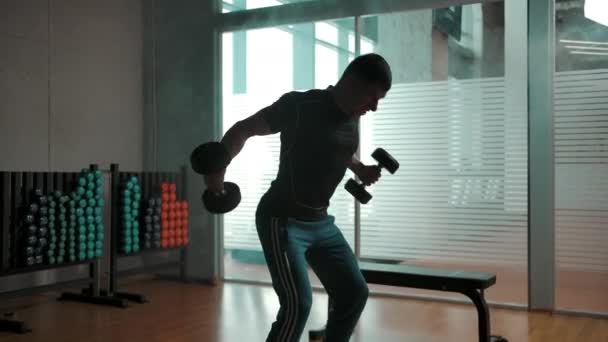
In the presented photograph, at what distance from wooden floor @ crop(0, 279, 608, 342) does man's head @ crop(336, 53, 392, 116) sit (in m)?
1.62

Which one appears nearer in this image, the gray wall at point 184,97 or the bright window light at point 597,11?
the bright window light at point 597,11

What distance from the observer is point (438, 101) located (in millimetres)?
4344

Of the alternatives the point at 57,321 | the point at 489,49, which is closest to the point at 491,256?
the point at 489,49

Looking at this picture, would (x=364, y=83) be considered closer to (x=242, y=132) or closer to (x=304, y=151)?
(x=304, y=151)

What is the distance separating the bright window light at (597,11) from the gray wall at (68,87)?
3427mm

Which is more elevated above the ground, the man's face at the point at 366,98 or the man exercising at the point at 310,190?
the man's face at the point at 366,98

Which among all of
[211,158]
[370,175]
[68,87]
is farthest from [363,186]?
[68,87]

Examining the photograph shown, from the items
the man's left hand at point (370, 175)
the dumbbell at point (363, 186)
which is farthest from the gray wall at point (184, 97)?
the man's left hand at point (370, 175)

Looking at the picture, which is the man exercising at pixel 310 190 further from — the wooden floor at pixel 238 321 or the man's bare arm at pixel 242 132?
the wooden floor at pixel 238 321

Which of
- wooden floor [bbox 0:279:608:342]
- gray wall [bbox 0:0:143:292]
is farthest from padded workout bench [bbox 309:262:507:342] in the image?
gray wall [bbox 0:0:143:292]

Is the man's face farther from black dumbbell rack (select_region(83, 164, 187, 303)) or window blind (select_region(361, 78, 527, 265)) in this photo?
black dumbbell rack (select_region(83, 164, 187, 303))

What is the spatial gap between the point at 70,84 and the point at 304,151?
3084 millimetres

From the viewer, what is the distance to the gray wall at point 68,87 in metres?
4.23

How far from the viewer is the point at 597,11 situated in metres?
3.92
